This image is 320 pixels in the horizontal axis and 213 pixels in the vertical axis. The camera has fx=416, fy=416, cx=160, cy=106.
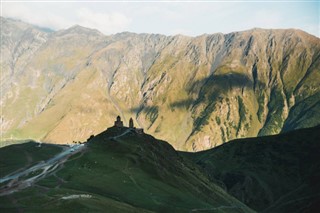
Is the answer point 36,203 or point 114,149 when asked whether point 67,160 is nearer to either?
point 114,149

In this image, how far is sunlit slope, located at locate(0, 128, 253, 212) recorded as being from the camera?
299 feet

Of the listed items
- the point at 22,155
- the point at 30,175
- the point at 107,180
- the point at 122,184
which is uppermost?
the point at 30,175

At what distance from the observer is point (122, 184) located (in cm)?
11956

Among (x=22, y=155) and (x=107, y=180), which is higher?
(x=22, y=155)

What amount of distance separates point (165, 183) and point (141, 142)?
2879 centimetres

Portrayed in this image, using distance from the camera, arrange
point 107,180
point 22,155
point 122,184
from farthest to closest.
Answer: point 22,155, point 122,184, point 107,180

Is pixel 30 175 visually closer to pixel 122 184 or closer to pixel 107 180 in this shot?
pixel 107 180

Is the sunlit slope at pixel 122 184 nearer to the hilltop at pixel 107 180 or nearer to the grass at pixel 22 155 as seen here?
the hilltop at pixel 107 180

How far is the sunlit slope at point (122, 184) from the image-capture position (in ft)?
299

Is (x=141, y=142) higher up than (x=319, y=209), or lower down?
higher up

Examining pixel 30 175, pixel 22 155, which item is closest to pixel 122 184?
pixel 30 175

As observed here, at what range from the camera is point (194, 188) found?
491ft

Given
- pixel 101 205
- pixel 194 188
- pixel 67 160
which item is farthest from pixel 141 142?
pixel 101 205

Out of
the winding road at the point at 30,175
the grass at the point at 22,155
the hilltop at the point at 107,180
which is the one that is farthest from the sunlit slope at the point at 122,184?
the grass at the point at 22,155
